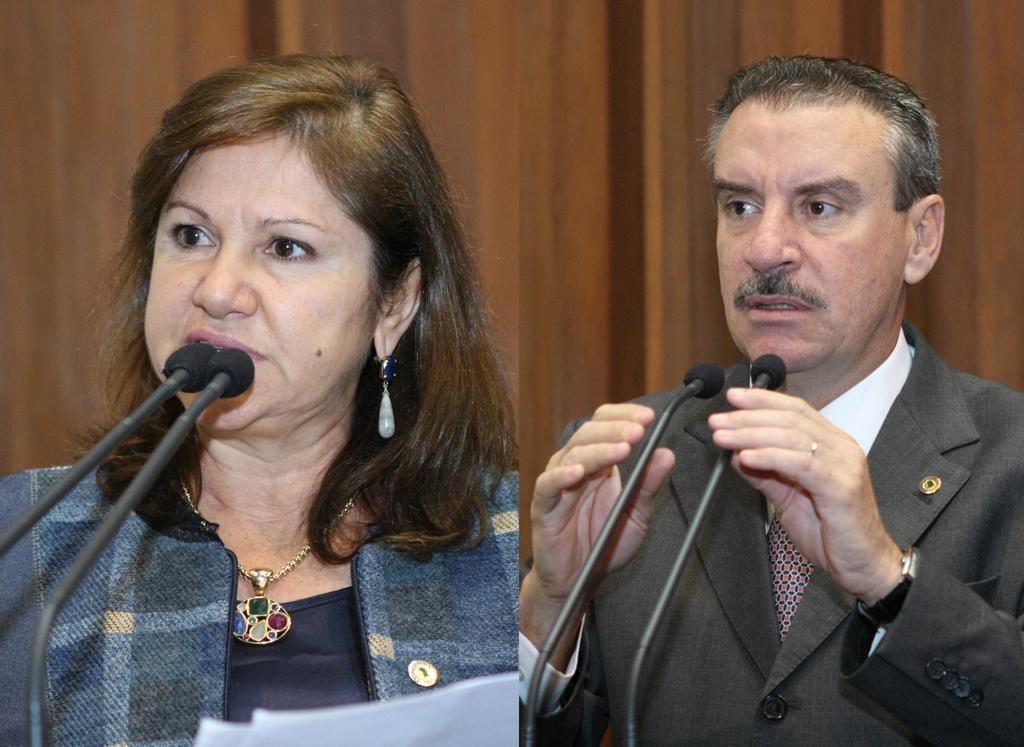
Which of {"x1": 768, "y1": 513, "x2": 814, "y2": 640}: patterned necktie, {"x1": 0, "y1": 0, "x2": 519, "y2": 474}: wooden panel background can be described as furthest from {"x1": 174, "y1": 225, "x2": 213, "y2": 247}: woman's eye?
{"x1": 768, "y1": 513, "x2": 814, "y2": 640}: patterned necktie

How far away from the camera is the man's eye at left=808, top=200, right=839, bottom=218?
1.51m

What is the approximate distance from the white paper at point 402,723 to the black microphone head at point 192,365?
0.35 m

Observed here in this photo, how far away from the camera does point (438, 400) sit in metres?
1.80

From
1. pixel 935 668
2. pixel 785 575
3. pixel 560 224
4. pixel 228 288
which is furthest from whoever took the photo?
pixel 560 224

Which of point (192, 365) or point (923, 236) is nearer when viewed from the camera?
point (192, 365)

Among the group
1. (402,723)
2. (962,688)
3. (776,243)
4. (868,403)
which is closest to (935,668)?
(962,688)

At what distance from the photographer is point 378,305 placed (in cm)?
167

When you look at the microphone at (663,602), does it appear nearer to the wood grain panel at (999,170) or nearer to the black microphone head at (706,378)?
the black microphone head at (706,378)

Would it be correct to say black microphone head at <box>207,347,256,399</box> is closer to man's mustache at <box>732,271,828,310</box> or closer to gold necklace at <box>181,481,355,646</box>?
gold necklace at <box>181,481,355,646</box>

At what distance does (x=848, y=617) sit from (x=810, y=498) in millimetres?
225

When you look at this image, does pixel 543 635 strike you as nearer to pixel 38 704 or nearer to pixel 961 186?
pixel 38 704

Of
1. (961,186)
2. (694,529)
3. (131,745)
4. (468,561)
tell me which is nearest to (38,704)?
(131,745)

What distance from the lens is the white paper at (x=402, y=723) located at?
2.71ft

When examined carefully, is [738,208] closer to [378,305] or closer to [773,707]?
[378,305]
